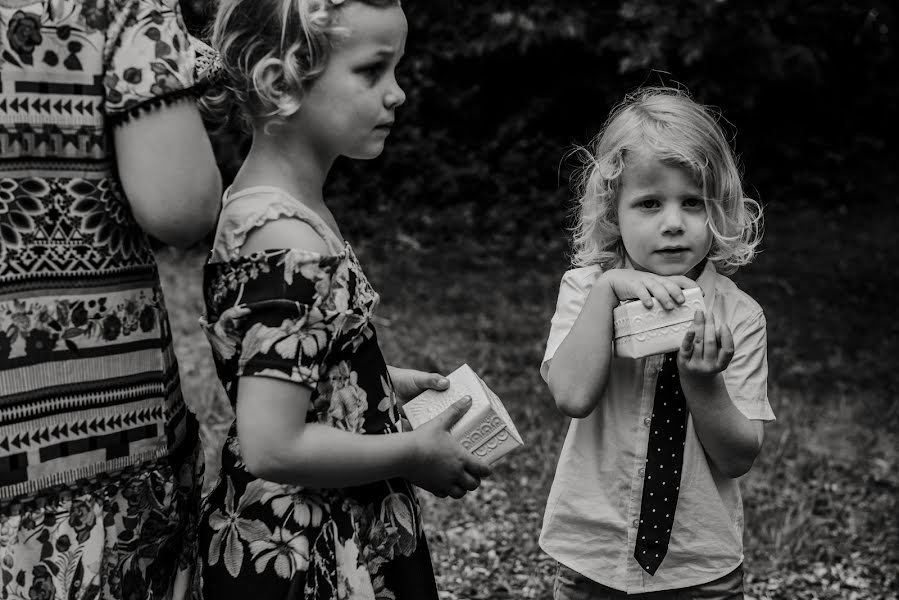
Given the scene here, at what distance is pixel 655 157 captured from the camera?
78.0 inches

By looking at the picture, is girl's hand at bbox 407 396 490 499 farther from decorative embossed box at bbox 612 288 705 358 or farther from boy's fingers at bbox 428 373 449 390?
decorative embossed box at bbox 612 288 705 358

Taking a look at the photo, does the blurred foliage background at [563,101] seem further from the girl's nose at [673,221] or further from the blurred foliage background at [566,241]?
the girl's nose at [673,221]

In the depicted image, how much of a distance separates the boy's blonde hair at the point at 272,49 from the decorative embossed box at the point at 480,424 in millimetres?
541

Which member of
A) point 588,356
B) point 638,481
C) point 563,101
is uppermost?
point 588,356

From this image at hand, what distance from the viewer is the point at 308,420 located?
5.24 feet

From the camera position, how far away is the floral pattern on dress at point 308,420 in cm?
152

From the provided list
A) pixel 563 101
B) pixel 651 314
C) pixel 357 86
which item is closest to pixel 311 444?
pixel 357 86

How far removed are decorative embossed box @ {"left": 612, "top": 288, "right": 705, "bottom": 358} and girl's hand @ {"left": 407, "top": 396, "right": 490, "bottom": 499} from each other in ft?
1.04

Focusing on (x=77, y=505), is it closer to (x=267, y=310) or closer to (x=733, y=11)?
(x=267, y=310)

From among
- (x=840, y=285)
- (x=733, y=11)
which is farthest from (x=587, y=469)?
(x=733, y=11)

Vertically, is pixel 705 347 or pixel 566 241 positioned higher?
pixel 705 347

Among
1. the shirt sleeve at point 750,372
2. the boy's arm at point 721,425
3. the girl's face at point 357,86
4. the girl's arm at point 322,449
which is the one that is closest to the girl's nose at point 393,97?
the girl's face at point 357,86

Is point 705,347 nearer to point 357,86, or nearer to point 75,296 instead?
point 357,86

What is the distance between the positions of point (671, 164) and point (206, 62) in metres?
0.90
